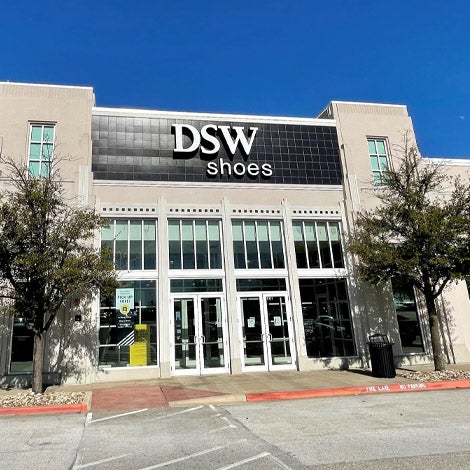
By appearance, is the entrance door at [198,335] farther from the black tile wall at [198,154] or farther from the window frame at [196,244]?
the black tile wall at [198,154]

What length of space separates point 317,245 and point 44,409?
33.7 feet

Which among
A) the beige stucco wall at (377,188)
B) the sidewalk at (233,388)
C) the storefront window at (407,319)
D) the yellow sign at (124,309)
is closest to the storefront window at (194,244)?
the yellow sign at (124,309)

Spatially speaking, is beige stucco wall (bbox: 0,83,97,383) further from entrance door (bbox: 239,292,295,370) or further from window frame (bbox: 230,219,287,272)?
window frame (bbox: 230,219,287,272)

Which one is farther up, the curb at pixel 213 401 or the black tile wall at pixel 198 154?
the black tile wall at pixel 198 154

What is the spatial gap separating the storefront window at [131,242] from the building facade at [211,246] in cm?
4

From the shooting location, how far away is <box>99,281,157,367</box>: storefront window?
13227 millimetres

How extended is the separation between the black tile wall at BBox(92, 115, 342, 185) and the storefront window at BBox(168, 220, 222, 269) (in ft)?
5.56

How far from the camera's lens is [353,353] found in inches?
582

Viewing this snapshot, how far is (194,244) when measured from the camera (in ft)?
48.4

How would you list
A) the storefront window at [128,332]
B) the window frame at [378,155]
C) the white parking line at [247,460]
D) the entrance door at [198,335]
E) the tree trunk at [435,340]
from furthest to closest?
the window frame at [378,155] → the entrance door at [198,335] → the storefront window at [128,332] → the tree trunk at [435,340] → the white parking line at [247,460]

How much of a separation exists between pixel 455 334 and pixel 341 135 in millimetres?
8602

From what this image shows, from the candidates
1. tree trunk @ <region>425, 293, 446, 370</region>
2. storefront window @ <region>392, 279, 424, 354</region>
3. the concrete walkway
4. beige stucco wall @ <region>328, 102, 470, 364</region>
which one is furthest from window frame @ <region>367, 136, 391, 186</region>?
the concrete walkway

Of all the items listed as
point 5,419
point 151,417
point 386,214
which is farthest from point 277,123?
point 5,419

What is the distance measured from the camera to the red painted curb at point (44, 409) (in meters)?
8.97
